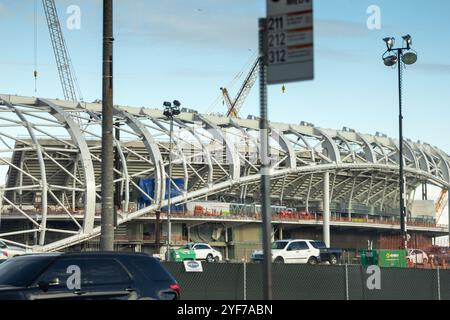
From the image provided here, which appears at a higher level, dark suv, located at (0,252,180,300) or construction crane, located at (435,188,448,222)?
construction crane, located at (435,188,448,222)

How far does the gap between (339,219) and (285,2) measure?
339 feet

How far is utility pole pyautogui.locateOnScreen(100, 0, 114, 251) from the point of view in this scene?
22203mm

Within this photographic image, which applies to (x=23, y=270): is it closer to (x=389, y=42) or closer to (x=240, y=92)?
(x=389, y=42)

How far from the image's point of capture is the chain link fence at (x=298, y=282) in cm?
2441

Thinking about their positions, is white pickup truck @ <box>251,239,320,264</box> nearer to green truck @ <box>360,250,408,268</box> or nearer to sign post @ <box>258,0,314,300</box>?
green truck @ <box>360,250,408,268</box>

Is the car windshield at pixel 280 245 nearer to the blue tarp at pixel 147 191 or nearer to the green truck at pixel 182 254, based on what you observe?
the green truck at pixel 182 254

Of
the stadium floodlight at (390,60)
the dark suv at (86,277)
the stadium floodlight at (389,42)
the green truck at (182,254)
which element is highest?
the stadium floodlight at (389,42)

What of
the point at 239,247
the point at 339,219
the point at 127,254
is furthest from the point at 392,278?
the point at 339,219

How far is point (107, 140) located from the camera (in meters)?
22.3

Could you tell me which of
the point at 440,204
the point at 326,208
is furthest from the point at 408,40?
the point at 440,204

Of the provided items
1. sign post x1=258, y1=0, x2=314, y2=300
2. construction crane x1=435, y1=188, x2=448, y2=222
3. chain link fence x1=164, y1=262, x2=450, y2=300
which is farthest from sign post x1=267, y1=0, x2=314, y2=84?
construction crane x1=435, y1=188, x2=448, y2=222

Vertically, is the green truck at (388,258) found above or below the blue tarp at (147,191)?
below

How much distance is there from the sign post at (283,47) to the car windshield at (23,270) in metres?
5.34

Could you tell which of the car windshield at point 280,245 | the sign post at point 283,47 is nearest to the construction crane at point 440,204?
the car windshield at point 280,245
